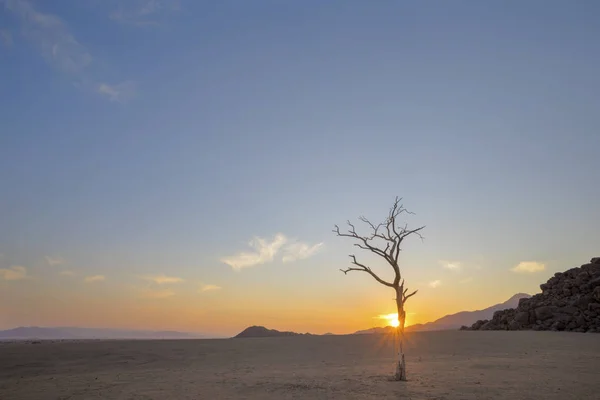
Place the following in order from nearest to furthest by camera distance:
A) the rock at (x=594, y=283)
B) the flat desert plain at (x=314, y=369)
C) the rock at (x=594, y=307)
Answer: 1. the flat desert plain at (x=314, y=369)
2. the rock at (x=594, y=307)
3. the rock at (x=594, y=283)

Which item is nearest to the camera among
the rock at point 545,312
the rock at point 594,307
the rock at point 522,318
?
the rock at point 594,307

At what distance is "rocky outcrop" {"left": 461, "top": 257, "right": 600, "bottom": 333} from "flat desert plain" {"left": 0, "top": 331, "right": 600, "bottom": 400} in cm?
478

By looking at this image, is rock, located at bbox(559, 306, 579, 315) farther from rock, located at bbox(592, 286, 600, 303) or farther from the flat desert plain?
the flat desert plain

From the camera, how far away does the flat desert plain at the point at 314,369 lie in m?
18.7

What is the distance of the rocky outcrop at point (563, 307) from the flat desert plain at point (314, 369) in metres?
4.78

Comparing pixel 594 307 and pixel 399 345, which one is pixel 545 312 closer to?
pixel 594 307

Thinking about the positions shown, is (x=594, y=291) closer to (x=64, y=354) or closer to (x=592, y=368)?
(x=592, y=368)

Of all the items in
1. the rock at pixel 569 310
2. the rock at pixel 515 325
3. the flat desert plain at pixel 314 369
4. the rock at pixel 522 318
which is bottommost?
the flat desert plain at pixel 314 369

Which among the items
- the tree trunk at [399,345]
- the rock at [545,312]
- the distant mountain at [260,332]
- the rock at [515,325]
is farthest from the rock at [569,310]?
the distant mountain at [260,332]

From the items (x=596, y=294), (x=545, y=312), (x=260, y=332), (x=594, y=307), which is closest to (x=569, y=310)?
(x=545, y=312)

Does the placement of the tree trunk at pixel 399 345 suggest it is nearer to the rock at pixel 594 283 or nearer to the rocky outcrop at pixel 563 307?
the rocky outcrop at pixel 563 307

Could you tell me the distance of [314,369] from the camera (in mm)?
27000

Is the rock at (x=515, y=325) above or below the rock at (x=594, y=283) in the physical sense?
below

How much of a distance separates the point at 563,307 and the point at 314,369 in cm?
3127
